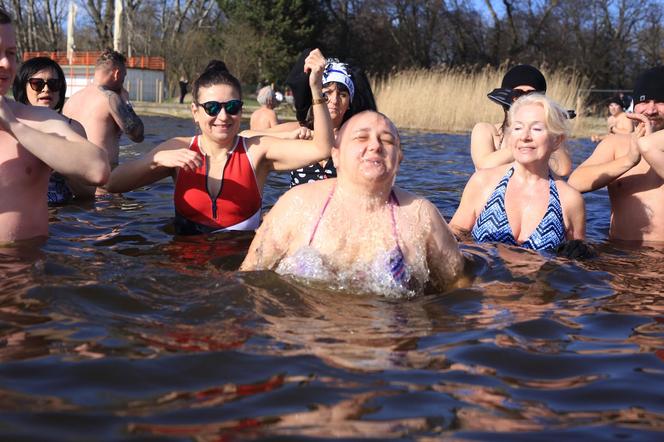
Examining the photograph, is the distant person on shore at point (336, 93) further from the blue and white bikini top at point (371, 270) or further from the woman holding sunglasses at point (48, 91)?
the woman holding sunglasses at point (48, 91)

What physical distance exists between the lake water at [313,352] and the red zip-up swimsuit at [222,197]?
0.47m

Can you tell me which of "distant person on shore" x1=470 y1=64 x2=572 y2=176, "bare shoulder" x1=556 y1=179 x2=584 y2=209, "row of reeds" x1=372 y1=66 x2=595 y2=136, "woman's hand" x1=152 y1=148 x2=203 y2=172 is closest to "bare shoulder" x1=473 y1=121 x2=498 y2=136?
"distant person on shore" x1=470 y1=64 x2=572 y2=176

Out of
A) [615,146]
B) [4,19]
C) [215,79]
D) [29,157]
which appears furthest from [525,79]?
[4,19]

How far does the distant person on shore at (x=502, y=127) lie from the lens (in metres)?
6.57

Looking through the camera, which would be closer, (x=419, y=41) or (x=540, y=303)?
(x=540, y=303)

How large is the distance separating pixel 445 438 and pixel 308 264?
188cm

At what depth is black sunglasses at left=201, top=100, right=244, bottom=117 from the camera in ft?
18.4

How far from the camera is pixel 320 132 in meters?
5.23

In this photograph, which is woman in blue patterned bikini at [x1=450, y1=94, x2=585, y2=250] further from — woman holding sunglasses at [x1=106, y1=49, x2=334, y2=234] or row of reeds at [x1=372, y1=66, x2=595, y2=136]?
row of reeds at [x1=372, y1=66, x2=595, y2=136]

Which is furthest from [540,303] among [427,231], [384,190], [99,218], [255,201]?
[99,218]

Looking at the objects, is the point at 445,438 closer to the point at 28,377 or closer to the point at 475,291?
the point at 28,377

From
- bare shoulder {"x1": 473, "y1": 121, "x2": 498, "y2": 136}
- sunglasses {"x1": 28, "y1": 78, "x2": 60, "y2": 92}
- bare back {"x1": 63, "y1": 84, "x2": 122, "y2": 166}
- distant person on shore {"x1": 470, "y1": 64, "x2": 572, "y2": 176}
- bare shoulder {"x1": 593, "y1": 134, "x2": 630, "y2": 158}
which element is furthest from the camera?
bare back {"x1": 63, "y1": 84, "x2": 122, "y2": 166}

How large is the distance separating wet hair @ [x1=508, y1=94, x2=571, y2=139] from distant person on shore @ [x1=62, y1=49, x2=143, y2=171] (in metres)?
4.24

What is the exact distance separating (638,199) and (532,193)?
1169 millimetres
